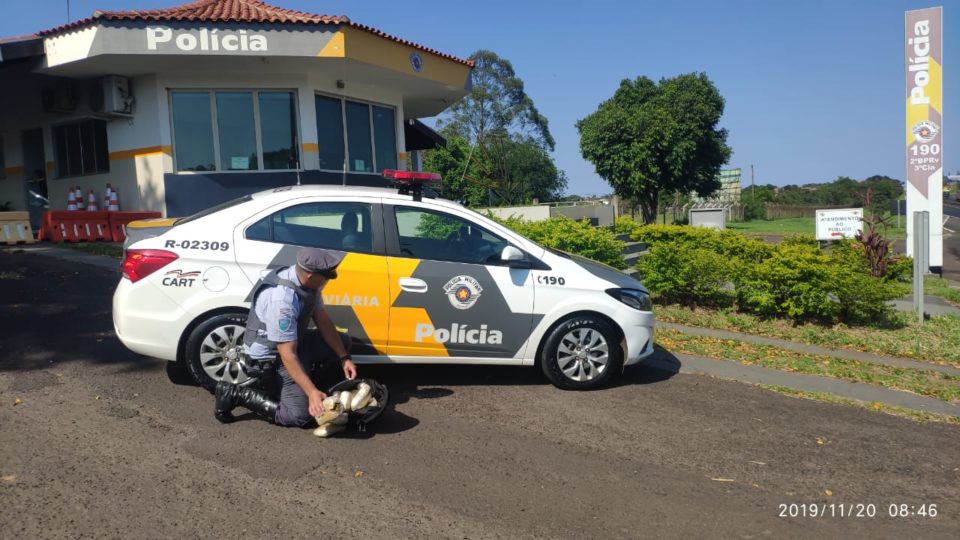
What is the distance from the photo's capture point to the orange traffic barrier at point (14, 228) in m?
14.5

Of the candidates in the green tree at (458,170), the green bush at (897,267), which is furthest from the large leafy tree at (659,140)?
the green bush at (897,267)

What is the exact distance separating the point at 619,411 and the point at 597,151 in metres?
36.8

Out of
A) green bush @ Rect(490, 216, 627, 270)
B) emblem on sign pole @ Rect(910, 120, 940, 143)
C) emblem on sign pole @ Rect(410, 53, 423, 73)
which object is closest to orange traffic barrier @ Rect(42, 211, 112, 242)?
emblem on sign pole @ Rect(410, 53, 423, 73)

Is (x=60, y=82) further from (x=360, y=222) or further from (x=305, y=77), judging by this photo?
(x=360, y=222)

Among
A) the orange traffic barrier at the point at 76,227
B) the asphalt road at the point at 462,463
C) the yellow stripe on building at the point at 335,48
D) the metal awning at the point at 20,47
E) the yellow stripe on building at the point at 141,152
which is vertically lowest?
the asphalt road at the point at 462,463

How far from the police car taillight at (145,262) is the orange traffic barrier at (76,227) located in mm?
10988

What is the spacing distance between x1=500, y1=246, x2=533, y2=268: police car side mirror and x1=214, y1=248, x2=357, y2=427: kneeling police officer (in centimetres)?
164

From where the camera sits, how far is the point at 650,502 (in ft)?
13.7

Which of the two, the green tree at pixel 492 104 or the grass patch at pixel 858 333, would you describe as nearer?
the grass patch at pixel 858 333

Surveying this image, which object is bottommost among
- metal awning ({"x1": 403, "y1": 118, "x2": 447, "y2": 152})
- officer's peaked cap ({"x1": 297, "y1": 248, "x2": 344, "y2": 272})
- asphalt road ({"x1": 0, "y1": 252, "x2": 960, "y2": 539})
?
asphalt road ({"x1": 0, "y1": 252, "x2": 960, "y2": 539})

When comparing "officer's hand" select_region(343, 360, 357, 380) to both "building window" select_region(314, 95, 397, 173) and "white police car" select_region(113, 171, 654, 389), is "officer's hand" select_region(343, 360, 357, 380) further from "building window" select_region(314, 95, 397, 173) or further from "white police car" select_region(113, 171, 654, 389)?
"building window" select_region(314, 95, 397, 173)

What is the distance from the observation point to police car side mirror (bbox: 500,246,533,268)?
19.9 feet

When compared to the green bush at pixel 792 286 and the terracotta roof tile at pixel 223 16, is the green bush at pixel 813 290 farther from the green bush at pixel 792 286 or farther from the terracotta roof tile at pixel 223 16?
the terracotta roof tile at pixel 223 16

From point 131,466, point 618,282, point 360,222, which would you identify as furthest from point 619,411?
point 131,466
